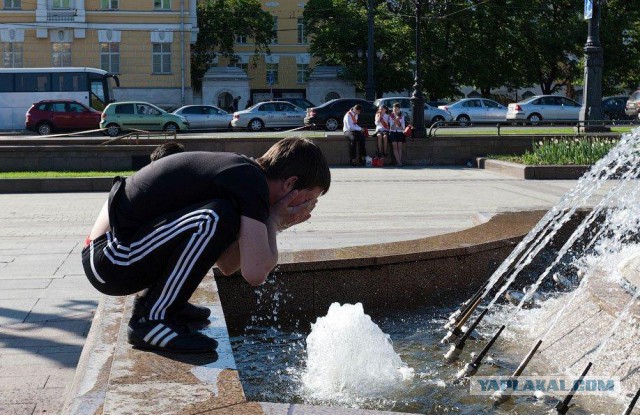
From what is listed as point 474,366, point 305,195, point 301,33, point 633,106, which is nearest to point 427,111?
point 633,106

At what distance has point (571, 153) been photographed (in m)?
18.6

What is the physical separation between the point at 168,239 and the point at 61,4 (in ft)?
170

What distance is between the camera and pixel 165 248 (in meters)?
3.53

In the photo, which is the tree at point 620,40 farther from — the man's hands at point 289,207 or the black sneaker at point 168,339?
the black sneaker at point 168,339

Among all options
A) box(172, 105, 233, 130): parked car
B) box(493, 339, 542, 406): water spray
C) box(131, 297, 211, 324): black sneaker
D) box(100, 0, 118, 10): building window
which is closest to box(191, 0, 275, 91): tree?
box(100, 0, 118, 10): building window

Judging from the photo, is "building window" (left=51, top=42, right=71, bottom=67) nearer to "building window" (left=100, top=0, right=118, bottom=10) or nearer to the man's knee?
"building window" (left=100, top=0, right=118, bottom=10)

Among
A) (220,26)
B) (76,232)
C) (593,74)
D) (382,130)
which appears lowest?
(76,232)

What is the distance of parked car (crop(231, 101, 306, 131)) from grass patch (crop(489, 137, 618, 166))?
2005cm

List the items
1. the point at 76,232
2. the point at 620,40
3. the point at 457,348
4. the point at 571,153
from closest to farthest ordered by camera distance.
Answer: the point at 457,348
the point at 76,232
the point at 571,153
the point at 620,40

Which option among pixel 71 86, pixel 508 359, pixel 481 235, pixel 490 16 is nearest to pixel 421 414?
pixel 508 359

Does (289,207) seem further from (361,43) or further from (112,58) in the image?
(112,58)

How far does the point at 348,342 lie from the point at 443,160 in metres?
18.6

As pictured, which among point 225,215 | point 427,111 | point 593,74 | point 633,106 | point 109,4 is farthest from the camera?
point 109,4

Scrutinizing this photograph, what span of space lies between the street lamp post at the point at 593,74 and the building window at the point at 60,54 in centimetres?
3583
